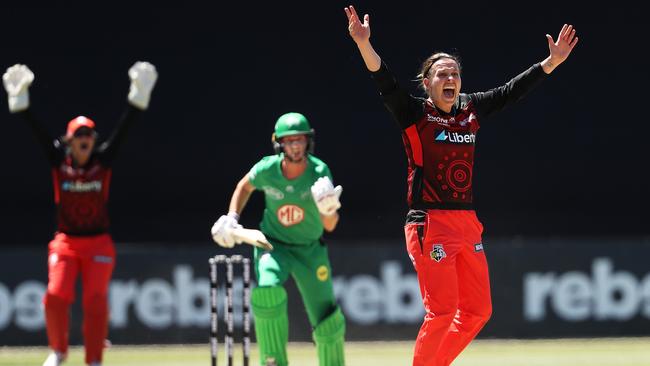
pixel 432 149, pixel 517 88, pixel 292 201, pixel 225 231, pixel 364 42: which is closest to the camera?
pixel 364 42

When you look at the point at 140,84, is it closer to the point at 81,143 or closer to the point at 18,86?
the point at 81,143

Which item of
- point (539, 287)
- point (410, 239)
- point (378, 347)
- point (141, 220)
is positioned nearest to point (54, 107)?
point (141, 220)

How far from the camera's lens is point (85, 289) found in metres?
7.28

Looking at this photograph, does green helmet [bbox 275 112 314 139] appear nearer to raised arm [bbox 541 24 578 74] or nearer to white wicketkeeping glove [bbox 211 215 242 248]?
white wicketkeeping glove [bbox 211 215 242 248]

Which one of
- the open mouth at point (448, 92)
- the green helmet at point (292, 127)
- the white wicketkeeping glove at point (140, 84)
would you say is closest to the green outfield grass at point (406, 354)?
the green helmet at point (292, 127)

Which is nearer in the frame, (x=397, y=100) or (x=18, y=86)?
(x=397, y=100)

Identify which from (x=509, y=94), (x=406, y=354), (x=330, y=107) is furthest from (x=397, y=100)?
(x=330, y=107)

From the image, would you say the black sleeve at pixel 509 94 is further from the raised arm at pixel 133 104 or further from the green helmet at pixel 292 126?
the raised arm at pixel 133 104

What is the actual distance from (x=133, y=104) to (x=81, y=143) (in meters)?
0.37

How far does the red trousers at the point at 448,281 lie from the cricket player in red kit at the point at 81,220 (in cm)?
180

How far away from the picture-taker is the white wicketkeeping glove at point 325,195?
23.5 feet

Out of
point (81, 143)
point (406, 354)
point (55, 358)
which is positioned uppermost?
point (81, 143)

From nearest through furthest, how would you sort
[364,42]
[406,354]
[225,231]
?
[364,42], [225,231], [406,354]

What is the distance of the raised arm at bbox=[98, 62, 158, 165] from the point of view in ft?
24.1
